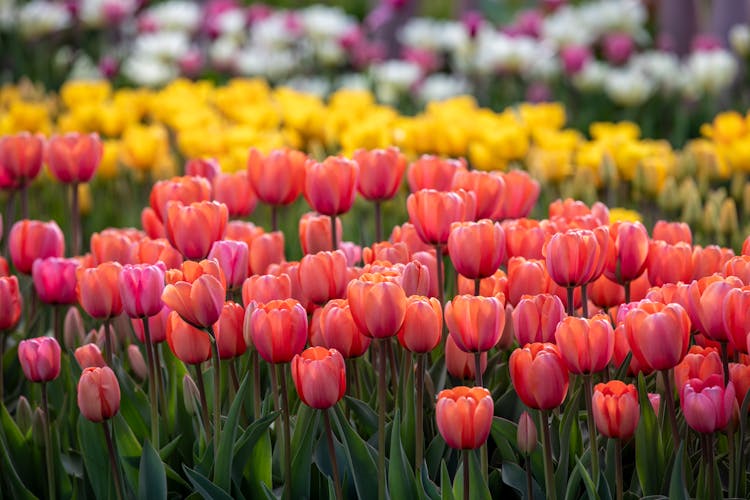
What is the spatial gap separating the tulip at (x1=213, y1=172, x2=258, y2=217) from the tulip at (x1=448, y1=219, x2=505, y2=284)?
2.80 ft

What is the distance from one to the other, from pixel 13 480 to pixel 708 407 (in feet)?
4.12

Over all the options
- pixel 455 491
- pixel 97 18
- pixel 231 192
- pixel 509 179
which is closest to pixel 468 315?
pixel 455 491

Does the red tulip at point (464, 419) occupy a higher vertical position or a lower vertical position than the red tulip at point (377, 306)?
lower

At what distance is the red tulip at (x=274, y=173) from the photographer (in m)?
2.55

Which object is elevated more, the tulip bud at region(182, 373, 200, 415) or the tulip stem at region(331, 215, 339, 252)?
the tulip stem at region(331, 215, 339, 252)

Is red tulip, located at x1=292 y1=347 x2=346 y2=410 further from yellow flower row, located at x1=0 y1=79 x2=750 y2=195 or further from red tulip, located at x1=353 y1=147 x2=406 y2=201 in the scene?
yellow flower row, located at x1=0 y1=79 x2=750 y2=195

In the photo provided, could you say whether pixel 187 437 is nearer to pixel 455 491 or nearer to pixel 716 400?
pixel 455 491

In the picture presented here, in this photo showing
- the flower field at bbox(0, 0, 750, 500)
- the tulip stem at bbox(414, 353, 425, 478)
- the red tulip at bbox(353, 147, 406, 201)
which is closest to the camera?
the flower field at bbox(0, 0, 750, 500)

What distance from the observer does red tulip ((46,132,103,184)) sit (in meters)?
2.93

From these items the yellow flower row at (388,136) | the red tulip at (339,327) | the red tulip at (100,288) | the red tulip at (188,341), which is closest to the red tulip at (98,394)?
the red tulip at (188,341)

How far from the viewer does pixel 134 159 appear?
4.09 metres

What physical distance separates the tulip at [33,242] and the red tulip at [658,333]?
141cm

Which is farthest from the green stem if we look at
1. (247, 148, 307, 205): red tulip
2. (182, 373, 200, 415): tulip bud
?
(247, 148, 307, 205): red tulip

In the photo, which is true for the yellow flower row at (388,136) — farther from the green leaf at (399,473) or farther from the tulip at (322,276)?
the green leaf at (399,473)
